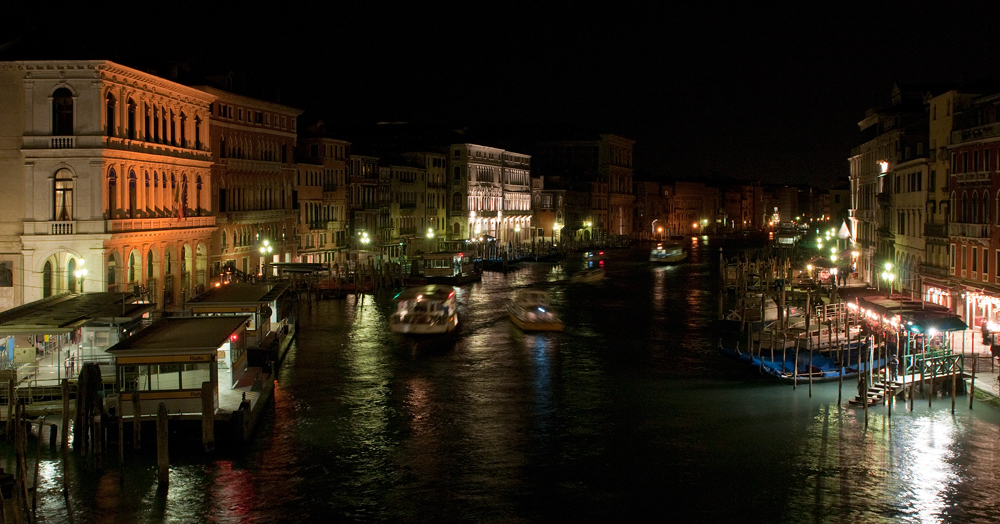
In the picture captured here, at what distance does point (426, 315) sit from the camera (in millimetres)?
32312

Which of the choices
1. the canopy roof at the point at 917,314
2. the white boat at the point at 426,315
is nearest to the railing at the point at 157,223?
the white boat at the point at 426,315

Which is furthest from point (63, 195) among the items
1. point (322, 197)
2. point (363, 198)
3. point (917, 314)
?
point (363, 198)

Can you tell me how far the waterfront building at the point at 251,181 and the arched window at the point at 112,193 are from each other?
8208 millimetres

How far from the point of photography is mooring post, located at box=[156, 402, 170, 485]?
15750 mm

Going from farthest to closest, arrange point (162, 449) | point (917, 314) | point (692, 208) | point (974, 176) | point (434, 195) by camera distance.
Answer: point (692, 208), point (434, 195), point (974, 176), point (917, 314), point (162, 449)

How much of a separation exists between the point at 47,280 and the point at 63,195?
7.44 ft

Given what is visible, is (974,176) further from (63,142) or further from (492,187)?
(492,187)

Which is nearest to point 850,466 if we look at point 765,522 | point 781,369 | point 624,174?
point 765,522

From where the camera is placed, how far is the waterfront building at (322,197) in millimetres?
48719

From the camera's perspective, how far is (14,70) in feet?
87.7

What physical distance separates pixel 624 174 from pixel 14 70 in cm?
8680

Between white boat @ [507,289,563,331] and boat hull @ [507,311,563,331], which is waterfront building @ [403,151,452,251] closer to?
white boat @ [507,289,563,331]

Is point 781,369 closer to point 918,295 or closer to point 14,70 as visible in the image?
point 918,295

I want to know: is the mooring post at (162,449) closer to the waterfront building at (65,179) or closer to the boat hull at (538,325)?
the waterfront building at (65,179)
